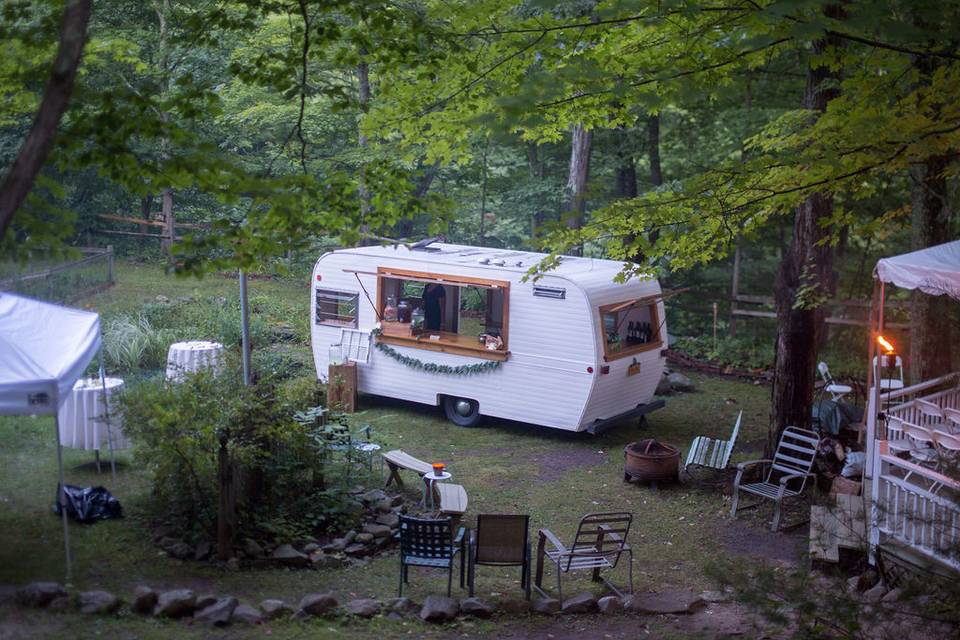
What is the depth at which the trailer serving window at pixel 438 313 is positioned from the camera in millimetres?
13953

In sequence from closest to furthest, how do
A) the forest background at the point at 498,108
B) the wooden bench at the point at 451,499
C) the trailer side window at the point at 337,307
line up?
Answer: the forest background at the point at 498,108 < the wooden bench at the point at 451,499 < the trailer side window at the point at 337,307

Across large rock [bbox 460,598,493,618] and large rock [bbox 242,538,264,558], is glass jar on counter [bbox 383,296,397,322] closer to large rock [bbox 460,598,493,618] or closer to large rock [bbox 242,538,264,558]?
large rock [bbox 242,538,264,558]

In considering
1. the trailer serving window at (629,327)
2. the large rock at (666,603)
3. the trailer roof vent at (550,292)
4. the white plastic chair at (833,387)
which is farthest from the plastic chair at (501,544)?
the white plastic chair at (833,387)

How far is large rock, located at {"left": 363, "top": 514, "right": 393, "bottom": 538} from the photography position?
358 inches

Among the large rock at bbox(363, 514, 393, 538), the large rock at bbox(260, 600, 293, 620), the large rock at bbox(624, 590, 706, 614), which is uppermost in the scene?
the large rock at bbox(260, 600, 293, 620)

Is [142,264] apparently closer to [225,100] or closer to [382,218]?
[225,100]

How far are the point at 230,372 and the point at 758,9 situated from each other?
6565 mm

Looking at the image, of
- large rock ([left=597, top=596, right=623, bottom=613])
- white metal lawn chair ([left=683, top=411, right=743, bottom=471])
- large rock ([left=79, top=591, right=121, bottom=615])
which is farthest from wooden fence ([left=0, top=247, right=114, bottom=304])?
large rock ([left=597, top=596, right=623, bottom=613])

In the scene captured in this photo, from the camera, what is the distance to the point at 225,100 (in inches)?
800

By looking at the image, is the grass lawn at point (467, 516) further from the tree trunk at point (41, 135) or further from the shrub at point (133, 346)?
the tree trunk at point (41, 135)

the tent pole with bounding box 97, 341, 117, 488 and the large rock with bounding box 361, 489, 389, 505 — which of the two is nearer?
the tent pole with bounding box 97, 341, 117, 488

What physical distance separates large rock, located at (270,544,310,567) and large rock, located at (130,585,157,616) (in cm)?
158

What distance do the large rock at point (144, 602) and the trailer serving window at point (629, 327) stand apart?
7.54 meters

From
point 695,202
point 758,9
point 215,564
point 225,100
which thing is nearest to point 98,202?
point 225,100
